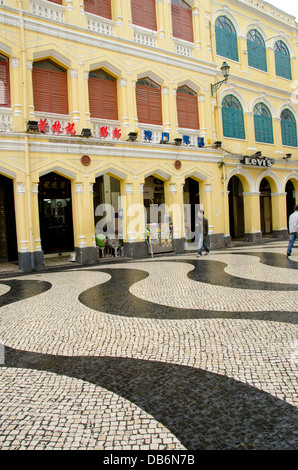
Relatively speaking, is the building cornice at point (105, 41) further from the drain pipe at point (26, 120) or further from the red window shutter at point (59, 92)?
the red window shutter at point (59, 92)

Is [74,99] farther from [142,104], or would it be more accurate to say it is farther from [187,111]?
[187,111]

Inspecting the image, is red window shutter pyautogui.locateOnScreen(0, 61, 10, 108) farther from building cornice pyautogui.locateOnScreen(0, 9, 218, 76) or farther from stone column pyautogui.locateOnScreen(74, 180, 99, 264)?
stone column pyautogui.locateOnScreen(74, 180, 99, 264)

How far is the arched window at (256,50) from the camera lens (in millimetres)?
19875

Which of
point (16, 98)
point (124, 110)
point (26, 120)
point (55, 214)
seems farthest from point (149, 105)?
point (55, 214)

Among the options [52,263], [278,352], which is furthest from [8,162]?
[278,352]

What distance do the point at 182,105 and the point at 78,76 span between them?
18.0ft

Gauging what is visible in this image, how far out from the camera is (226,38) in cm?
1872

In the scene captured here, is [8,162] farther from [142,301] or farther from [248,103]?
[248,103]

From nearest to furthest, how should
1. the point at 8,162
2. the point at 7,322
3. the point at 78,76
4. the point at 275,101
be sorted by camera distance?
the point at 7,322
the point at 8,162
the point at 78,76
the point at 275,101

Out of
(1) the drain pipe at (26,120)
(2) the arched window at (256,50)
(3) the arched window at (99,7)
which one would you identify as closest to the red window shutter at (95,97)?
(3) the arched window at (99,7)

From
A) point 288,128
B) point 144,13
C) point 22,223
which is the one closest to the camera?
point 22,223

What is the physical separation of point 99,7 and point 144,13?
2.23 m

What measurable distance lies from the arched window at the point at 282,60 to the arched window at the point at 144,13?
9600 mm
